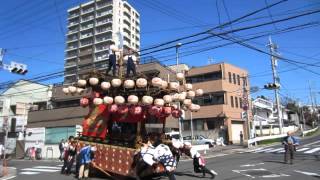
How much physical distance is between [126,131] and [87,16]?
89.1 metres

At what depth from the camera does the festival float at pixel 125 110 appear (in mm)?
14648

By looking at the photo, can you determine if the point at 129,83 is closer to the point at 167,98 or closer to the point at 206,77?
the point at 167,98

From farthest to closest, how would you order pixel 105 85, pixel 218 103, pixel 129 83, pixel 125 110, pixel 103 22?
1. pixel 103 22
2. pixel 218 103
3. pixel 105 85
4. pixel 125 110
5. pixel 129 83

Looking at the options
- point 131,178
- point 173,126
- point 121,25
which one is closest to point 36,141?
point 173,126

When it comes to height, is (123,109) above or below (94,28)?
below

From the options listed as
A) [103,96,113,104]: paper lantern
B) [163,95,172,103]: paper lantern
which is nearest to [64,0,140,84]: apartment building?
[103,96,113,104]: paper lantern

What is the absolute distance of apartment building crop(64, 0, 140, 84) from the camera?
9494 cm

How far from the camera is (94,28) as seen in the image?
97250 mm

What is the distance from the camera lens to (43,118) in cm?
5019

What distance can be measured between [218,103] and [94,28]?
5703cm

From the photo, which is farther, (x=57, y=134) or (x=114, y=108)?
(x=57, y=134)

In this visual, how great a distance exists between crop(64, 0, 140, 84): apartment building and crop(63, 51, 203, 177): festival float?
76.8 metres

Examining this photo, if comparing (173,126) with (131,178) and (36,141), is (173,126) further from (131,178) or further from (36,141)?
(131,178)

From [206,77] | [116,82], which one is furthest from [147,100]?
[206,77]
